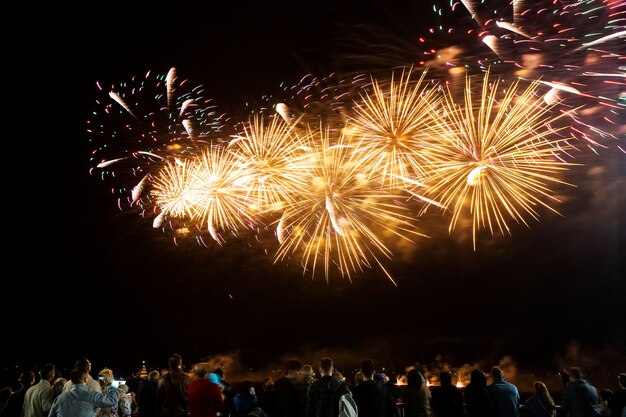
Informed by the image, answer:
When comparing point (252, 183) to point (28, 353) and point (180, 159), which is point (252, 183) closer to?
point (180, 159)

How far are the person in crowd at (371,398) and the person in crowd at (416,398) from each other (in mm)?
859

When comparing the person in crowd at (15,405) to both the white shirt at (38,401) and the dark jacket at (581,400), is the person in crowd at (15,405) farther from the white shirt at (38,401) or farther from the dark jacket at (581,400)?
the dark jacket at (581,400)

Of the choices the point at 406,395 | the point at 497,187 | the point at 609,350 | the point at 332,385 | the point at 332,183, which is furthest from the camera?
the point at 609,350

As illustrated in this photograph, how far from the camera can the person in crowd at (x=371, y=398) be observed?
647cm

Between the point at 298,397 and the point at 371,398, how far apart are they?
1.05 metres

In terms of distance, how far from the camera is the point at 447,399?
7.40 m

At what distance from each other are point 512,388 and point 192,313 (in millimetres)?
39180

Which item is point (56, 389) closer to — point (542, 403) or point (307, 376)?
point (307, 376)

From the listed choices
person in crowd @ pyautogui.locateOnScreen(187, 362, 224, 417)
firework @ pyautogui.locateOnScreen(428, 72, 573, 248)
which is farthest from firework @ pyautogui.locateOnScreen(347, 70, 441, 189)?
person in crowd @ pyautogui.locateOnScreen(187, 362, 224, 417)

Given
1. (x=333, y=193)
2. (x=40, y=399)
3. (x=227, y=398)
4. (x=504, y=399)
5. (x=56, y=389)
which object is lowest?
(x=504, y=399)

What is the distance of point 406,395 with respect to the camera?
24.3 feet

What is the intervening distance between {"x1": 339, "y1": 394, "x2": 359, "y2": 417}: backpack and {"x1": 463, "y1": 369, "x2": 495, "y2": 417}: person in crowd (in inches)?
86.4

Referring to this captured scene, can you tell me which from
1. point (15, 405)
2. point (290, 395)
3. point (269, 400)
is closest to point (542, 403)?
point (290, 395)

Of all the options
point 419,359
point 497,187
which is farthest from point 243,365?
point 497,187
